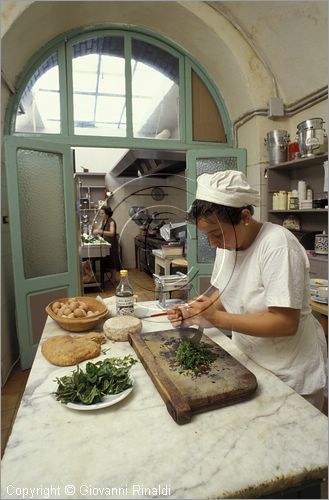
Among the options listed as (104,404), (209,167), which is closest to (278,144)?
(209,167)

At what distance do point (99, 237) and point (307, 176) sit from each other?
8.21 ft

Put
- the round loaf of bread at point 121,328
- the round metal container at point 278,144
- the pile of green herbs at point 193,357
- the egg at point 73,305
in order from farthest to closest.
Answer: the round metal container at point 278,144 < the egg at point 73,305 < the round loaf of bread at point 121,328 < the pile of green herbs at point 193,357

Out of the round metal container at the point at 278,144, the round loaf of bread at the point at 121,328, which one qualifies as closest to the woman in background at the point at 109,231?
the round loaf of bread at the point at 121,328

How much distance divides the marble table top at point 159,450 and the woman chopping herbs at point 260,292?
7.9 inches

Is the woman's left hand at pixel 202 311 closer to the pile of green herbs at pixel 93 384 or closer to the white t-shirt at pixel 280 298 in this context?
the white t-shirt at pixel 280 298

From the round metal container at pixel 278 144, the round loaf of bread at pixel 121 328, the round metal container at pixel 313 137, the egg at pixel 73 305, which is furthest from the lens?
the round metal container at pixel 278 144

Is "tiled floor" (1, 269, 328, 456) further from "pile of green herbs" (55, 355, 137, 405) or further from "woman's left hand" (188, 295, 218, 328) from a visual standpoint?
"pile of green herbs" (55, 355, 137, 405)

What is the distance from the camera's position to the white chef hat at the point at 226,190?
98 centimetres

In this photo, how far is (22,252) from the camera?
257cm

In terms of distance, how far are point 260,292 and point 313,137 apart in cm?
204

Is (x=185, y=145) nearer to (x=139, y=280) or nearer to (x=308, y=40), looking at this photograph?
(x=308, y=40)

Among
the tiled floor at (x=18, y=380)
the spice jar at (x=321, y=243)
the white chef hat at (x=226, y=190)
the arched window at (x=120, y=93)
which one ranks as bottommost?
the tiled floor at (x=18, y=380)

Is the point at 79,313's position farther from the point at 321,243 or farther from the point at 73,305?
the point at 321,243

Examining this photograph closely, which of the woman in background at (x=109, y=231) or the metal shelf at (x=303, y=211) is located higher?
the metal shelf at (x=303, y=211)
